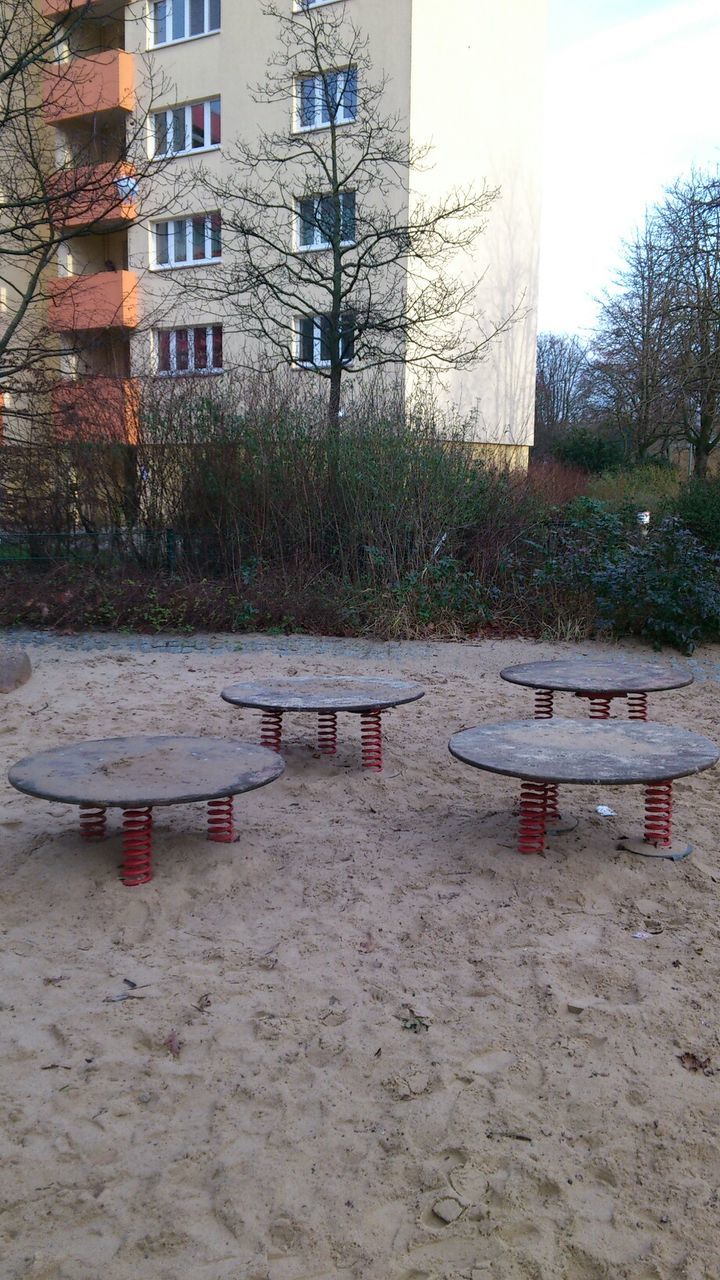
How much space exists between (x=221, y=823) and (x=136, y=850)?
0.54 m

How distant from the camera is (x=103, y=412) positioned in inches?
456

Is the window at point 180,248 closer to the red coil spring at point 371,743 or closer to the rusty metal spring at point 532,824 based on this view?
the red coil spring at point 371,743

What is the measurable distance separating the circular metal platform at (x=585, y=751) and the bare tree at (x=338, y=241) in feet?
24.4

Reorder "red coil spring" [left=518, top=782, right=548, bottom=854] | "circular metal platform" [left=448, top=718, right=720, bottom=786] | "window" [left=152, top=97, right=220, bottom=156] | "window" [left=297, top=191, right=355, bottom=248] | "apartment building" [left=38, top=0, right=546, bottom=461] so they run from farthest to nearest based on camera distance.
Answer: "window" [left=152, top=97, right=220, bottom=156] < "apartment building" [left=38, top=0, right=546, bottom=461] < "window" [left=297, top=191, right=355, bottom=248] < "red coil spring" [left=518, top=782, right=548, bottom=854] < "circular metal platform" [left=448, top=718, right=720, bottom=786]

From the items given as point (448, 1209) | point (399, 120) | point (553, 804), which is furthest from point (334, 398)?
point (448, 1209)

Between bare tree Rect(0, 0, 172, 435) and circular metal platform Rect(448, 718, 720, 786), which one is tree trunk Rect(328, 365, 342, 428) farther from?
circular metal platform Rect(448, 718, 720, 786)

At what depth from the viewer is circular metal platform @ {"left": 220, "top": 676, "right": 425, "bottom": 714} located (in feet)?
17.8

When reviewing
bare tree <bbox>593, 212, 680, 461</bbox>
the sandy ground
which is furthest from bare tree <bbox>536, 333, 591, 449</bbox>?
the sandy ground

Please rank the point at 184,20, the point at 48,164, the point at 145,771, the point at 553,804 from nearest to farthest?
1. the point at 145,771
2. the point at 553,804
3. the point at 48,164
4. the point at 184,20

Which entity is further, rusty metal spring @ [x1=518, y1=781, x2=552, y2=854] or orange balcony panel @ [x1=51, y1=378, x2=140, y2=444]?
orange balcony panel @ [x1=51, y1=378, x2=140, y2=444]

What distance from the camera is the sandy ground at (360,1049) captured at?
219cm

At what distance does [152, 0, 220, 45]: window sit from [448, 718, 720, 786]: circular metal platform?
22840mm

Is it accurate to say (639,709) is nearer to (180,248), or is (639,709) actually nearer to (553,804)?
(553,804)

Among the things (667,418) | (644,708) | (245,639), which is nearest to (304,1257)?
(644,708)
